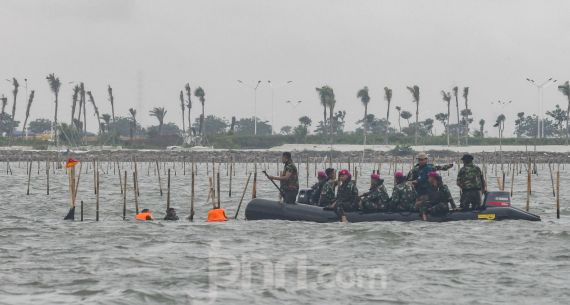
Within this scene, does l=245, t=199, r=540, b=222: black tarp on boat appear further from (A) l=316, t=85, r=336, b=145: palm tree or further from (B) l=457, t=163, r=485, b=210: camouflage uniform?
(A) l=316, t=85, r=336, b=145: palm tree

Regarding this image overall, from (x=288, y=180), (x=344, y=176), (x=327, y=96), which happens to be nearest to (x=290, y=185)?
(x=288, y=180)

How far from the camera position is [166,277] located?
757 inches

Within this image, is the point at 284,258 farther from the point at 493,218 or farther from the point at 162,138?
the point at 162,138

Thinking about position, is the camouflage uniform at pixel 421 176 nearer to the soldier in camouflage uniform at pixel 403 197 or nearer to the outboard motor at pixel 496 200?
the soldier in camouflage uniform at pixel 403 197

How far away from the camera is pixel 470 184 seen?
27188 millimetres

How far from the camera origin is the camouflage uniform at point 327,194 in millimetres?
27998

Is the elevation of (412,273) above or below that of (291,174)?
below

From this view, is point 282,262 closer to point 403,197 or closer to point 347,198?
point 347,198

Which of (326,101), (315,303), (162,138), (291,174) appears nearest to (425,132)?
(326,101)

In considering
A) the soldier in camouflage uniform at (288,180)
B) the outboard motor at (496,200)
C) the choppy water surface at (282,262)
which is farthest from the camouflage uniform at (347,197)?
the outboard motor at (496,200)

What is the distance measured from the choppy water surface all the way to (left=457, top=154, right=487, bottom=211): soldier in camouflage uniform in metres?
0.67

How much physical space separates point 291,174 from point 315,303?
1171cm

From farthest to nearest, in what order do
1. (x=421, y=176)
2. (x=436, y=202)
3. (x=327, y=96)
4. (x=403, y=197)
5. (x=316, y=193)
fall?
(x=327, y=96) < (x=316, y=193) < (x=403, y=197) < (x=436, y=202) < (x=421, y=176)

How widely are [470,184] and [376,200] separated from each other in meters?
2.46
